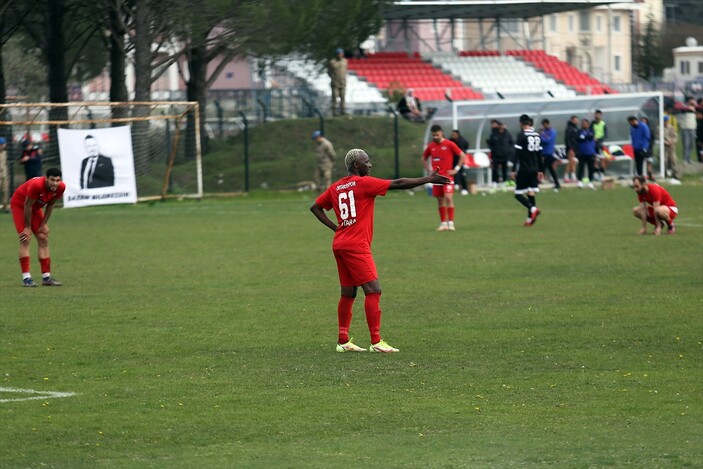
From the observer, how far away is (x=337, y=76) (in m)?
43.6

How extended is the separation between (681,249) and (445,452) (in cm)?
1296

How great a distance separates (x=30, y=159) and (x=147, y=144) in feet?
16.9

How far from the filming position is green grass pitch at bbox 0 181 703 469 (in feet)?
25.3

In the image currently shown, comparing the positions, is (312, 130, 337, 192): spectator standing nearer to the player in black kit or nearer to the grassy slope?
the grassy slope

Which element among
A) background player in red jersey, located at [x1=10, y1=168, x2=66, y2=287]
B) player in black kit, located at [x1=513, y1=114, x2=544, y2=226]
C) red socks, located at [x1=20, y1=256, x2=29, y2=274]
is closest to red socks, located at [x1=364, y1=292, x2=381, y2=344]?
background player in red jersey, located at [x1=10, y1=168, x2=66, y2=287]

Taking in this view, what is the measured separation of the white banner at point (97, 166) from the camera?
103 ft

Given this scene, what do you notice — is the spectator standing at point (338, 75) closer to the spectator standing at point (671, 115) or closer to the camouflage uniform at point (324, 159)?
the camouflage uniform at point (324, 159)

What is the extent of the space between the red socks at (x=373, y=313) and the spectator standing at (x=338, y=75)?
32.1 m

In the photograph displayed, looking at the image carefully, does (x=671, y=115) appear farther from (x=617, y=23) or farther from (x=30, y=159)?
(x=617, y=23)

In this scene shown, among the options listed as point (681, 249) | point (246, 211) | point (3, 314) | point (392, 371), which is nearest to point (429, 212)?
point (246, 211)

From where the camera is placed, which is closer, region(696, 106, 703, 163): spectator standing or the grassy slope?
the grassy slope

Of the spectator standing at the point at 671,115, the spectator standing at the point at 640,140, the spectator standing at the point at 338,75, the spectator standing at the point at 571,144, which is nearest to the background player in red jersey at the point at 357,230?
the spectator standing at the point at 571,144

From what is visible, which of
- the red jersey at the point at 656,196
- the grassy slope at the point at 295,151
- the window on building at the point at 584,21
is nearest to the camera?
the red jersey at the point at 656,196

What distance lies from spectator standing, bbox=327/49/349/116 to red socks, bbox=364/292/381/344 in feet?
105
